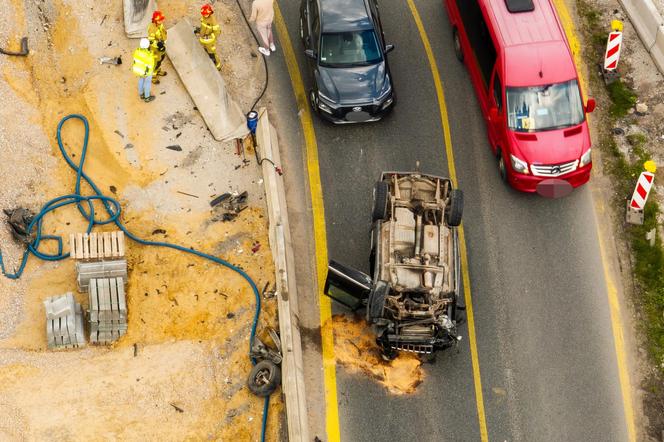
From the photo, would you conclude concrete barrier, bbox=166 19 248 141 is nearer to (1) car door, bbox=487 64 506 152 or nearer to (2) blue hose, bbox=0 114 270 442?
(2) blue hose, bbox=0 114 270 442

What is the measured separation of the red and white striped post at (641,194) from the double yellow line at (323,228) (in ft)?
11.3

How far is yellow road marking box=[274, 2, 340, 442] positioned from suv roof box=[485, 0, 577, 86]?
4323mm

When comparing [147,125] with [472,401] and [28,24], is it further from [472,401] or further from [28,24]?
[472,401]

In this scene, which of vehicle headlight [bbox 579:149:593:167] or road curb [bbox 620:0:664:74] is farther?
road curb [bbox 620:0:664:74]

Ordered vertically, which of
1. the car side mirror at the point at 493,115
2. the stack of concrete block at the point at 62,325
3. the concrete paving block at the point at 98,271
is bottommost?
the stack of concrete block at the point at 62,325

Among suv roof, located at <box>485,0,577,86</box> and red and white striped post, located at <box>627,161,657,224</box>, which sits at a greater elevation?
suv roof, located at <box>485,0,577,86</box>

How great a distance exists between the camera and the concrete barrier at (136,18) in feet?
58.5

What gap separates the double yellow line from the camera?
1442 centimetres

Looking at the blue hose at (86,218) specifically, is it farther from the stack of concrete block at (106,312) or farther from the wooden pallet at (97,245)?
the stack of concrete block at (106,312)

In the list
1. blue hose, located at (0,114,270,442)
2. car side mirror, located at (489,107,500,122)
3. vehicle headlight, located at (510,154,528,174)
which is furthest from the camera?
car side mirror, located at (489,107,500,122)

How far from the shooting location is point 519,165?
1572 cm

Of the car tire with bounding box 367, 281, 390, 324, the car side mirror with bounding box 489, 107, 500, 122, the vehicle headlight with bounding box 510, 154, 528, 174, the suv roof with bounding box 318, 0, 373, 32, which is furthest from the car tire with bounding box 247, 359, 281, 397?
the suv roof with bounding box 318, 0, 373, 32

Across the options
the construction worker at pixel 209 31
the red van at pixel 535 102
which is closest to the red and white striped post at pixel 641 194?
the red van at pixel 535 102

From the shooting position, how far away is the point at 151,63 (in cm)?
1602
